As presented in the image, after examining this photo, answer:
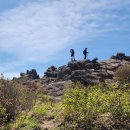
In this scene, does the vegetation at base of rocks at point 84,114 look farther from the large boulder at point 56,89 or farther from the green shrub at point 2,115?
the large boulder at point 56,89

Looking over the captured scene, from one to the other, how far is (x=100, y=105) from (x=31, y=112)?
4397mm

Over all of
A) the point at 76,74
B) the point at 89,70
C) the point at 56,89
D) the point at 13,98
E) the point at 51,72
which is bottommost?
the point at 13,98

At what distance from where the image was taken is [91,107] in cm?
1581

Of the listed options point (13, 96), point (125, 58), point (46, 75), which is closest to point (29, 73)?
point (46, 75)

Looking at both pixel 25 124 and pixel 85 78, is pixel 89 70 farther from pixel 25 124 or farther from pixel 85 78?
pixel 25 124

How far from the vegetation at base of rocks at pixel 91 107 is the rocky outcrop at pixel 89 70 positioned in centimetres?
1771

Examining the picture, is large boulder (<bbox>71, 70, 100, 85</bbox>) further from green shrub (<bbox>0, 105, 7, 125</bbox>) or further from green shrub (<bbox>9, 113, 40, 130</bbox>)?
green shrub (<bbox>0, 105, 7, 125</bbox>)

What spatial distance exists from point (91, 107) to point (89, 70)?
23.8 meters

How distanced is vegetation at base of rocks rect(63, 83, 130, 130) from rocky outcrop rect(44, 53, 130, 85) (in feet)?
58.1

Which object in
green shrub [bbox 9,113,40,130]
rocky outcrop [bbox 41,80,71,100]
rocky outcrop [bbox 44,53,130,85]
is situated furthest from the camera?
rocky outcrop [bbox 44,53,130,85]

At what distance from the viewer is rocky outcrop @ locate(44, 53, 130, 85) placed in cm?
3544

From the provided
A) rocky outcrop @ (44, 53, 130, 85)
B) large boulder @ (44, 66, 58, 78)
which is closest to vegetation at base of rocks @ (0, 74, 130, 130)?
rocky outcrop @ (44, 53, 130, 85)

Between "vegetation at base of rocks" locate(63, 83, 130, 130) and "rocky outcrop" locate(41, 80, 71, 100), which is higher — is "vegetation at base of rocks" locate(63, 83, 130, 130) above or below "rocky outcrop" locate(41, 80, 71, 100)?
below

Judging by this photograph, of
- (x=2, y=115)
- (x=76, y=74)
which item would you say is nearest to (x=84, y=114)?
(x=2, y=115)
